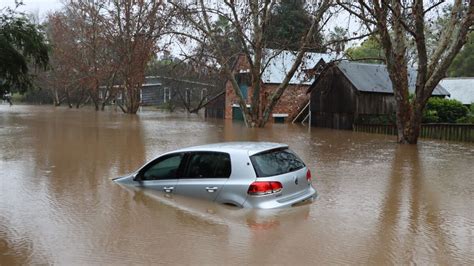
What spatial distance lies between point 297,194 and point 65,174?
6569 mm

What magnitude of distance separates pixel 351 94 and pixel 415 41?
10.1 metres

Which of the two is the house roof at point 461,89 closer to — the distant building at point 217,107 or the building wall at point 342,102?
the building wall at point 342,102

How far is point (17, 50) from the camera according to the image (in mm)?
12984

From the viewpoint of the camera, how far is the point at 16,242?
20.9 feet

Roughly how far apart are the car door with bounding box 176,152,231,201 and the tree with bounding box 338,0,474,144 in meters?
11.9

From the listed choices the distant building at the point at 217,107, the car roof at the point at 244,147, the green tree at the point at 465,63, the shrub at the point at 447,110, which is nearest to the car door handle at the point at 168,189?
the car roof at the point at 244,147

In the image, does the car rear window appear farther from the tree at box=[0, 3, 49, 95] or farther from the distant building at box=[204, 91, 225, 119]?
the distant building at box=[204, 91, 225, 119]

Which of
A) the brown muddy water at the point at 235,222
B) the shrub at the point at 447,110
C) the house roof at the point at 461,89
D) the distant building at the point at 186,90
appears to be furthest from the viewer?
the distant building at the point at 186,90

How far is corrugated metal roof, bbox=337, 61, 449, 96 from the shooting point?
96.6 feet

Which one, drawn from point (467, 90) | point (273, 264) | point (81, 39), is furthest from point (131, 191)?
point (81, 39)

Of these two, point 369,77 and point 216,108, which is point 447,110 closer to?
point 369,77

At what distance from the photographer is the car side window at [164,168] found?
8.58 metres

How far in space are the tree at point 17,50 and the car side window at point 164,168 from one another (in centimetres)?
523

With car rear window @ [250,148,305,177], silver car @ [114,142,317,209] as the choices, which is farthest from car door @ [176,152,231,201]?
car rear window @ [250,148,305,177]
